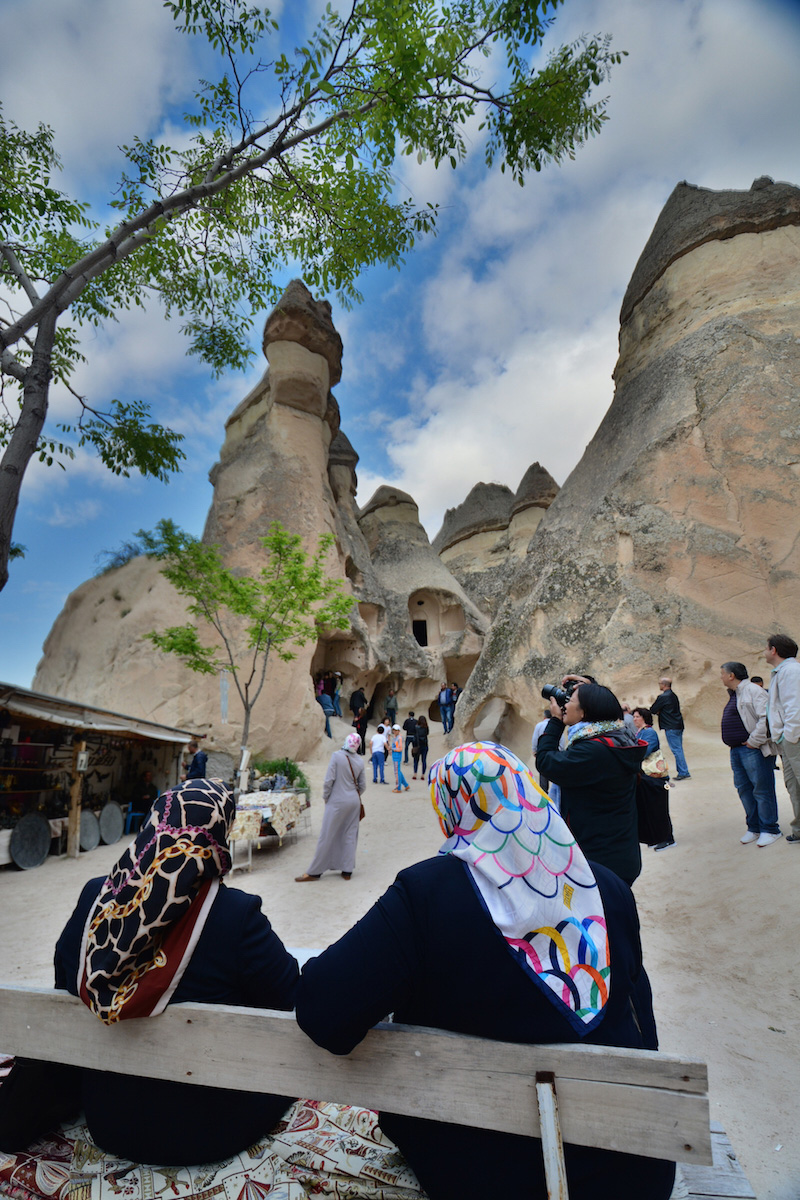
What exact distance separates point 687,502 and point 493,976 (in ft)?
34.7

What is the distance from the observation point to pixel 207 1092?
4.86ft

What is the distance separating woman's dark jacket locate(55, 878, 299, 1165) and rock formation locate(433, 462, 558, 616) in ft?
79.7

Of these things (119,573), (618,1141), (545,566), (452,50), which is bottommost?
(618,1141)

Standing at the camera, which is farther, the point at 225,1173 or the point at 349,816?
the point at 349,816

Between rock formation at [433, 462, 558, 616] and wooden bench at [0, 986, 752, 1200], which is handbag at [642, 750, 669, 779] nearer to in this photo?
wooden bench at [0, 986, 752, 1200]

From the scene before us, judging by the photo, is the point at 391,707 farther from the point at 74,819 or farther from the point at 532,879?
the point at 532,879

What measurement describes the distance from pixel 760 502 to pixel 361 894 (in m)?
8.68

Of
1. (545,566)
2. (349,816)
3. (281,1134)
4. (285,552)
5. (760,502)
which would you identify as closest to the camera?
(281,1134)

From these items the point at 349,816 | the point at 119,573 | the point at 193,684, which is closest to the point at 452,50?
the point at 349,816

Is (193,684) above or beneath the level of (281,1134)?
above

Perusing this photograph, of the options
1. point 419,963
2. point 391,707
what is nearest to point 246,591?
point 391,707

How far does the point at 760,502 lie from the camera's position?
9734mm

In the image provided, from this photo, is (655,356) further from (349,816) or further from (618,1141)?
(618,1141)

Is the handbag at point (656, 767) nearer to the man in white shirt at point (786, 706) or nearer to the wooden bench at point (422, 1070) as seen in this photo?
the man in white shirt at point (786, 706)
